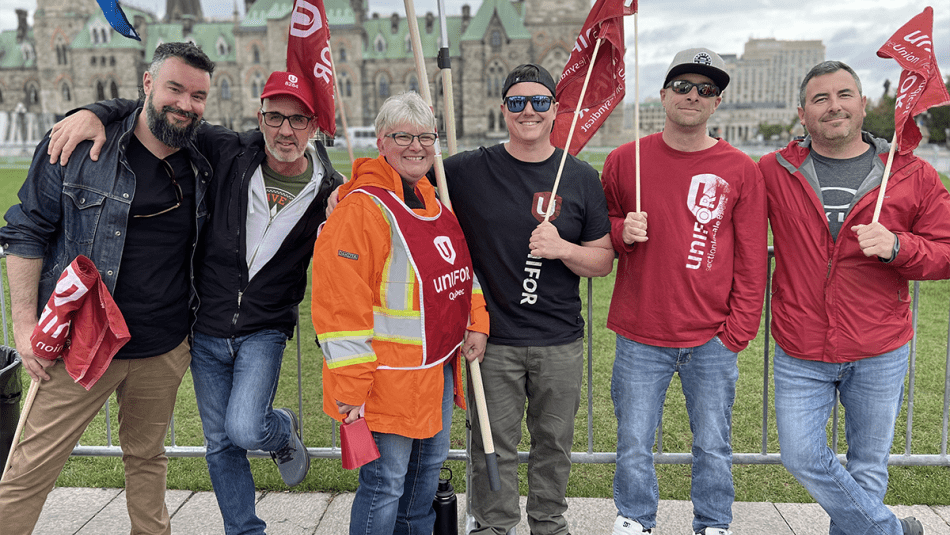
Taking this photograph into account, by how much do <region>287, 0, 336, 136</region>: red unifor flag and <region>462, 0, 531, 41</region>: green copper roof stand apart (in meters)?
70.5

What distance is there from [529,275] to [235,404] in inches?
57.0

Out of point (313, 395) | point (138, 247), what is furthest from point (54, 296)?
point (313, 395)

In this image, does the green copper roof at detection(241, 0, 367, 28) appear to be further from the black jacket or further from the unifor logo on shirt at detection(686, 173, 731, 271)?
the unifor logo on shirt at detection(686, 173, 731, 271)

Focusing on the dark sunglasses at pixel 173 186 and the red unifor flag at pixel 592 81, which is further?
the red unifor flag at pixel 592 81

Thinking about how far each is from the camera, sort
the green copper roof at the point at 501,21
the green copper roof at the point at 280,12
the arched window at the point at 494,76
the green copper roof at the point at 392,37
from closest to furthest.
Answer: the green copper roof at the point at 501,21 < the green copper roof at the point at 280,12 < the arched window at the point at 494,76 < the green copper roof at the point at 392,37

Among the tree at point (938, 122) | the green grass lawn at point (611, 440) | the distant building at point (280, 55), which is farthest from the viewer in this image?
the distant building at point (280, 55)

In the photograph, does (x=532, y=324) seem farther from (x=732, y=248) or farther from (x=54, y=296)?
(x=54, y=296)

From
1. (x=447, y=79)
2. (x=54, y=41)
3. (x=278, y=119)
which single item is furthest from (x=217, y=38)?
(x=447, y=79)

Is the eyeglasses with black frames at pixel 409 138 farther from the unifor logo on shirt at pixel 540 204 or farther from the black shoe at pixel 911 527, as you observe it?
the black shoe at pixel 911 527

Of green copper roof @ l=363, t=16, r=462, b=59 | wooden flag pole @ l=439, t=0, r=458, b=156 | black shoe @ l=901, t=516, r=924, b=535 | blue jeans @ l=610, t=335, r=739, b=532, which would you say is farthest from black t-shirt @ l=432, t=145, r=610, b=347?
green copper roof @ l=363, t=16, r=462, b=59

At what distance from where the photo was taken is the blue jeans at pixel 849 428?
113 inches

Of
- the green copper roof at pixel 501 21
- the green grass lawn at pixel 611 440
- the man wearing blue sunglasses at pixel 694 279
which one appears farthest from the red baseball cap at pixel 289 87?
the green copper roof at pixel 501 21

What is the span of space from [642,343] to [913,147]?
144 cm

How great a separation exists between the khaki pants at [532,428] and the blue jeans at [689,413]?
254 mm
